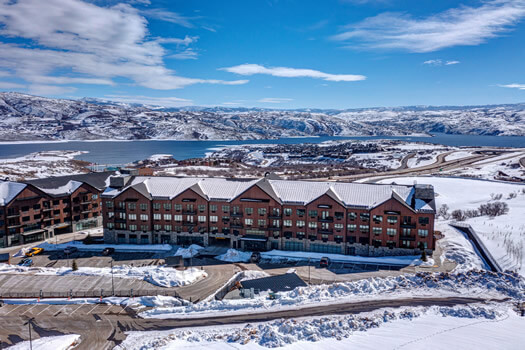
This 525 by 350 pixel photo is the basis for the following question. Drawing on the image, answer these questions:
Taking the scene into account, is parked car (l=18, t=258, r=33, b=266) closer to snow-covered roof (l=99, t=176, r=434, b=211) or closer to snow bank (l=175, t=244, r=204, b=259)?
snow-covered roof (l=99, t=176, r=434, b=211)

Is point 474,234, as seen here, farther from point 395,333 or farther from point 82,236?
point 82,236

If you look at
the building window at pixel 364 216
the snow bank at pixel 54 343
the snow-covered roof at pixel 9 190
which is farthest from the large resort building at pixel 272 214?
the snow bank at pixel 54 343

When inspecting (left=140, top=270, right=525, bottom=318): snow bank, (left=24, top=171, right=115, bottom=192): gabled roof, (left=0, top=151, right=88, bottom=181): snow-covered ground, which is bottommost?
(left=140, top=270, right=525, bottom=318): snow bank

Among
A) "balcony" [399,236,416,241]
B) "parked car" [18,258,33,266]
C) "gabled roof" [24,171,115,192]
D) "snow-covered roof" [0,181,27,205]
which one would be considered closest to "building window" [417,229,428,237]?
"balcony" [399,236,416,241]

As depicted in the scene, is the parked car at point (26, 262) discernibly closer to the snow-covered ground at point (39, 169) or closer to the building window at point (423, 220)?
the building window at point (423, 220)

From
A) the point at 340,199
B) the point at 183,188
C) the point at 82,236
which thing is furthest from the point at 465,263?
the point at 82,236

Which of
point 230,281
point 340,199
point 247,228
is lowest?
point 230,281
